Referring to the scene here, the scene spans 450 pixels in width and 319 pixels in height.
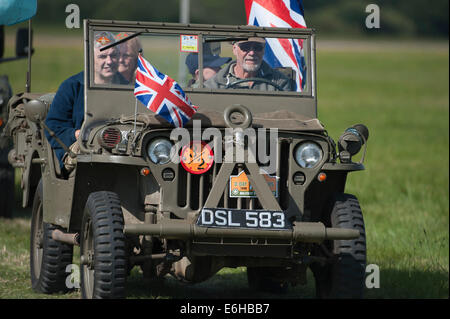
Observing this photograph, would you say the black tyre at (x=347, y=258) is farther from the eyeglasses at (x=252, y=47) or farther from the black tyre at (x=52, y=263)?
the black tyre at (x=52, y=263)

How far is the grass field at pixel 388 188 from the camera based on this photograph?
9094 millimetres

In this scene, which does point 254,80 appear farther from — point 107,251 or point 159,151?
point 107,251

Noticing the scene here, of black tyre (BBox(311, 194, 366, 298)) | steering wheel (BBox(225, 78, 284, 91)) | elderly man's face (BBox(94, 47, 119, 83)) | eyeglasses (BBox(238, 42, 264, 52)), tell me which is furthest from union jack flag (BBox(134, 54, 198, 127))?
eyeglasses (BBox(238, 42, 264, 52))

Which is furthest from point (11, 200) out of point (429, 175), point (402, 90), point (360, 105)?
point (402, 90)

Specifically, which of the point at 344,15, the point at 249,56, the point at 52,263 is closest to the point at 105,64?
the point at 249,56

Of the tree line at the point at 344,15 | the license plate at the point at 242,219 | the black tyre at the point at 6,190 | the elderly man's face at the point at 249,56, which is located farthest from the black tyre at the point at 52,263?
the tree line at the point at 344,15

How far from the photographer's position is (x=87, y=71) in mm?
7984

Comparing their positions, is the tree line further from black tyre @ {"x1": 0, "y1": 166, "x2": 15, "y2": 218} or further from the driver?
the driver

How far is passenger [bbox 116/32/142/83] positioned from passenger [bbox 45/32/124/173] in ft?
0.13

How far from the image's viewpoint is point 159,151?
22.5 ft

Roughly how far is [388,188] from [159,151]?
9786 millimetres

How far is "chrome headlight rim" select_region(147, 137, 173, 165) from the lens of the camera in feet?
22.5
